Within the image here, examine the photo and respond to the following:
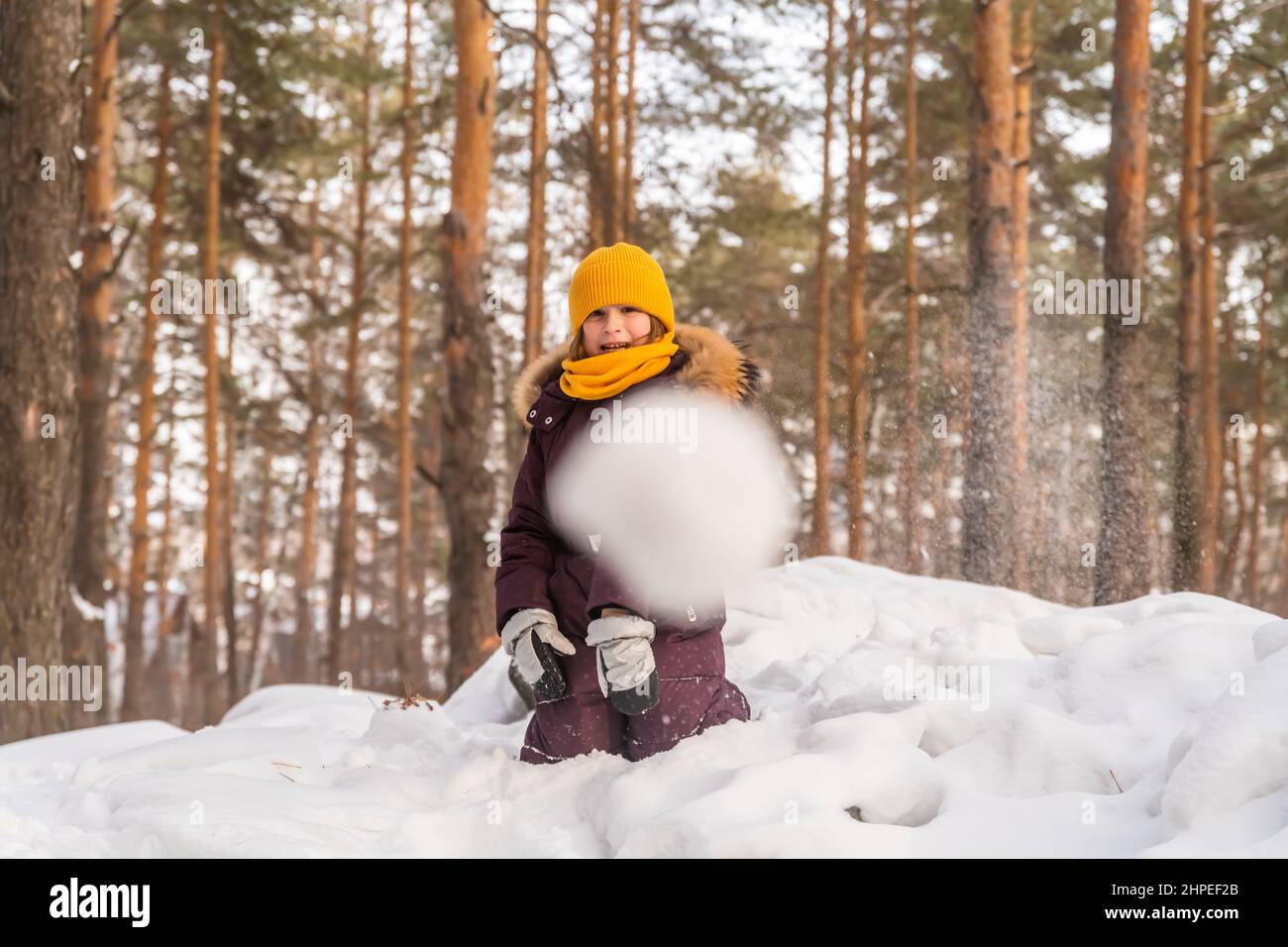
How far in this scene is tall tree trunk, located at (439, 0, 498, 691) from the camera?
6.89 meters

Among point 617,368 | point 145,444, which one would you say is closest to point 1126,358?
point 617,368

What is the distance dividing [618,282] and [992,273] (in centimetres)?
608

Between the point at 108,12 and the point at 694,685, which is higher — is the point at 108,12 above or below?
above

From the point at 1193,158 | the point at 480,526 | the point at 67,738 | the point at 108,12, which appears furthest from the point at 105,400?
the point at 1193,158

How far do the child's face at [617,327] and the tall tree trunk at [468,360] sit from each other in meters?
3.83

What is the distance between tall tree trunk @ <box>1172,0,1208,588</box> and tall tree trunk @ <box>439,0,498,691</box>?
4.88 m

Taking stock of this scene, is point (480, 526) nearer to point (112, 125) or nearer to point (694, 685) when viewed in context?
point (694, 685)

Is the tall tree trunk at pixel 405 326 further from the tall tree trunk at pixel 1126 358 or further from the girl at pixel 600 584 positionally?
the girl at pixel 600 584

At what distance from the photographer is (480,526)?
22.7 feet

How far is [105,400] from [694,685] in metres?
8.17

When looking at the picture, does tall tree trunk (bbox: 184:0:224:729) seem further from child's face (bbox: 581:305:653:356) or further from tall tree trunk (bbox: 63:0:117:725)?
child's face (bbox: 581:305:653:356)

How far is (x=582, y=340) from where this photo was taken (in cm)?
328

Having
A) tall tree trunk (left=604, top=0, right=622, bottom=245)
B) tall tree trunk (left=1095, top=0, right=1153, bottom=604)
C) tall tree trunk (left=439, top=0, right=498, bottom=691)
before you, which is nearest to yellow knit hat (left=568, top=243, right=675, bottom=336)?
tall tree trunk (left=439, top=0, right=498, bottom=691)

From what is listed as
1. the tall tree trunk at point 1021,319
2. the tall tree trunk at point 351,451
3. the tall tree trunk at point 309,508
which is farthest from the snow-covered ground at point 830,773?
the tall tree trunk at point 309,508
